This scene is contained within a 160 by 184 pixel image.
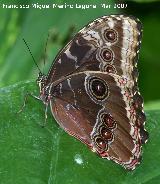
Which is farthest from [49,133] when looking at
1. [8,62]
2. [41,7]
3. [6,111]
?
[41,7]

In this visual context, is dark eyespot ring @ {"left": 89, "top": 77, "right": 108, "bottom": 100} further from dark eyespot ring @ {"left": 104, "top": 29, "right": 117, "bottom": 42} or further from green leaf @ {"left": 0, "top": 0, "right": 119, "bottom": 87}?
green leaf @ {"left": 0, "top": 0, "right": 119, "bottom": 87}

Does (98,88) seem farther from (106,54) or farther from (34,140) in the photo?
(34,140)

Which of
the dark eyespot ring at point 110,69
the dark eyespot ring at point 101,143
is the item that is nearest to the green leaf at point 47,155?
the dark eyespot ring at point 101,143

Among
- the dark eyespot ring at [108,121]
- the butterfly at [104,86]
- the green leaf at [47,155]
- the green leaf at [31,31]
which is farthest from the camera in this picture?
the green leaf at [31,31]

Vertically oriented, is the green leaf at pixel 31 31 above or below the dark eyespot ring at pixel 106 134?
above

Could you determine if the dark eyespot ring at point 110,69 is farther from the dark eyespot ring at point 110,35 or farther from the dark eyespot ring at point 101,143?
the dark eyespot ring at point 101,143

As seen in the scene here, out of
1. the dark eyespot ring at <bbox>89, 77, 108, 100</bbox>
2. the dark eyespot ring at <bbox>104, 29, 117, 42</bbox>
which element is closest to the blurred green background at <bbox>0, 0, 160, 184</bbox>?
the dark eyespot ring at <bbox>89, 77, 108, 100</bbox>
